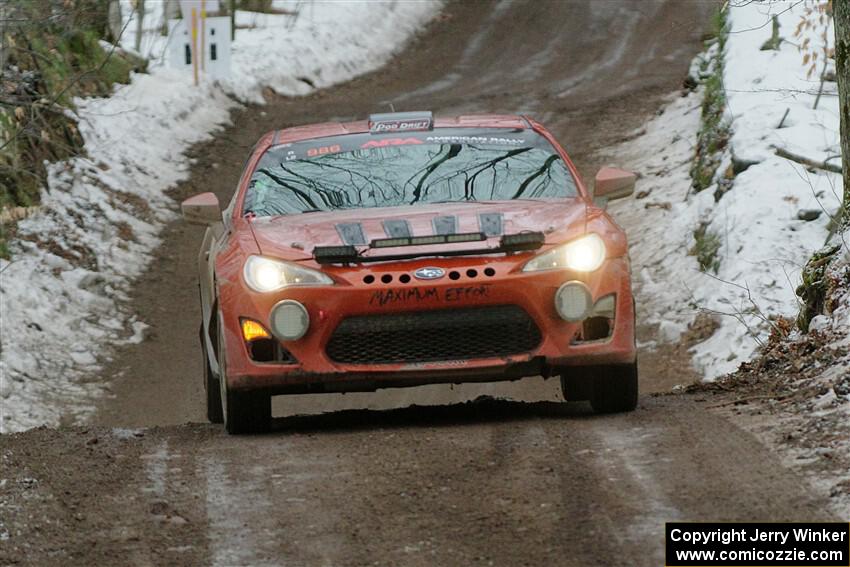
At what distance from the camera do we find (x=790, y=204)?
1420 cm

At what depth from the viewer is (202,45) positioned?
25328 millimetres

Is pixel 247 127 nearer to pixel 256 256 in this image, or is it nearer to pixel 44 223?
pixel 44 223

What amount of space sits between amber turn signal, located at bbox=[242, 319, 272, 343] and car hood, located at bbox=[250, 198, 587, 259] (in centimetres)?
36

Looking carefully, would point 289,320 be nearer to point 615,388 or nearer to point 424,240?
point 424,240

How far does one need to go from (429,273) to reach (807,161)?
8.50 meters

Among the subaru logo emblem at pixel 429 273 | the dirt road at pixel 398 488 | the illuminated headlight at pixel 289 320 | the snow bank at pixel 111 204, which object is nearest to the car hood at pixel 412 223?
the subaru logo emblem at pixel 429 273

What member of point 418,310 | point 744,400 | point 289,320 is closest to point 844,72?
point 744,400

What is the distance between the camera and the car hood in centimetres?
757

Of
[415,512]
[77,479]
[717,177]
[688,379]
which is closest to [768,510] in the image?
[415,512]

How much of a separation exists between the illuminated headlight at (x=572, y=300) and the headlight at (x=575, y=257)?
0.31ft

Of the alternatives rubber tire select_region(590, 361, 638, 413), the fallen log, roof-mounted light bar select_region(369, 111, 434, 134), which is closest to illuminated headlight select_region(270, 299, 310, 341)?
rubber tire select_region(590, 361, 638, 413)

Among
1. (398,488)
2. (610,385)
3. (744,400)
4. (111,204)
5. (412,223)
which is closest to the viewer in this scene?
(398,488)

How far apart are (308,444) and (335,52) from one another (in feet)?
Result: 75.1

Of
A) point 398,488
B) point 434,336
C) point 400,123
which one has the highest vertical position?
point 400,123
